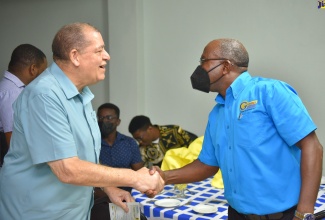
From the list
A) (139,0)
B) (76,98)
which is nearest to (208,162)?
(76,98)

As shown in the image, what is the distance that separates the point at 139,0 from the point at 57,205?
3793mm

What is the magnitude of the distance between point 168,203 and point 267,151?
962 mm

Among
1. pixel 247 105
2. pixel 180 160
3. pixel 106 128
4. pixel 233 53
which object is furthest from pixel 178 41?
Result: pixel 247 105

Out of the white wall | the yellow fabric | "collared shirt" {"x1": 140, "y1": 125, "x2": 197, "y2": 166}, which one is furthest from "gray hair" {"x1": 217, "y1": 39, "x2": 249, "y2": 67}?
the white wall

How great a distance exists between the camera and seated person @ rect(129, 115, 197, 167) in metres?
4.02

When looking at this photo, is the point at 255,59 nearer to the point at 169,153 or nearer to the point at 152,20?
the point at 152,20

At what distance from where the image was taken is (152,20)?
16.2ft

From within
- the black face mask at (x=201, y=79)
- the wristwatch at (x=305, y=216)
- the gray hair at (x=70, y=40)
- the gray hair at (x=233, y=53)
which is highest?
the gray hair at (x=70, y=40)

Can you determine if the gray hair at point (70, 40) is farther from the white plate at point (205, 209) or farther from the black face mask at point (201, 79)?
the white plate at point (205, 209)

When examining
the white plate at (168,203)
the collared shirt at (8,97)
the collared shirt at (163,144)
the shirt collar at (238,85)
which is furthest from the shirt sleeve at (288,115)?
the collared shirt at (163,144)

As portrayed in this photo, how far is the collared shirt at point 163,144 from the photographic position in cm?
400

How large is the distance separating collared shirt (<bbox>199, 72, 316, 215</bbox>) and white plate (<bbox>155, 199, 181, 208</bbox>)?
693mm

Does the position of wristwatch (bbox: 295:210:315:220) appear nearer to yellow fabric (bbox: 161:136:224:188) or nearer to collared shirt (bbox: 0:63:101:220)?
collared shirt (bbox: 0:63:101:220)

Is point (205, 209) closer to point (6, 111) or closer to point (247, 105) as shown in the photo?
point (247, 105)
